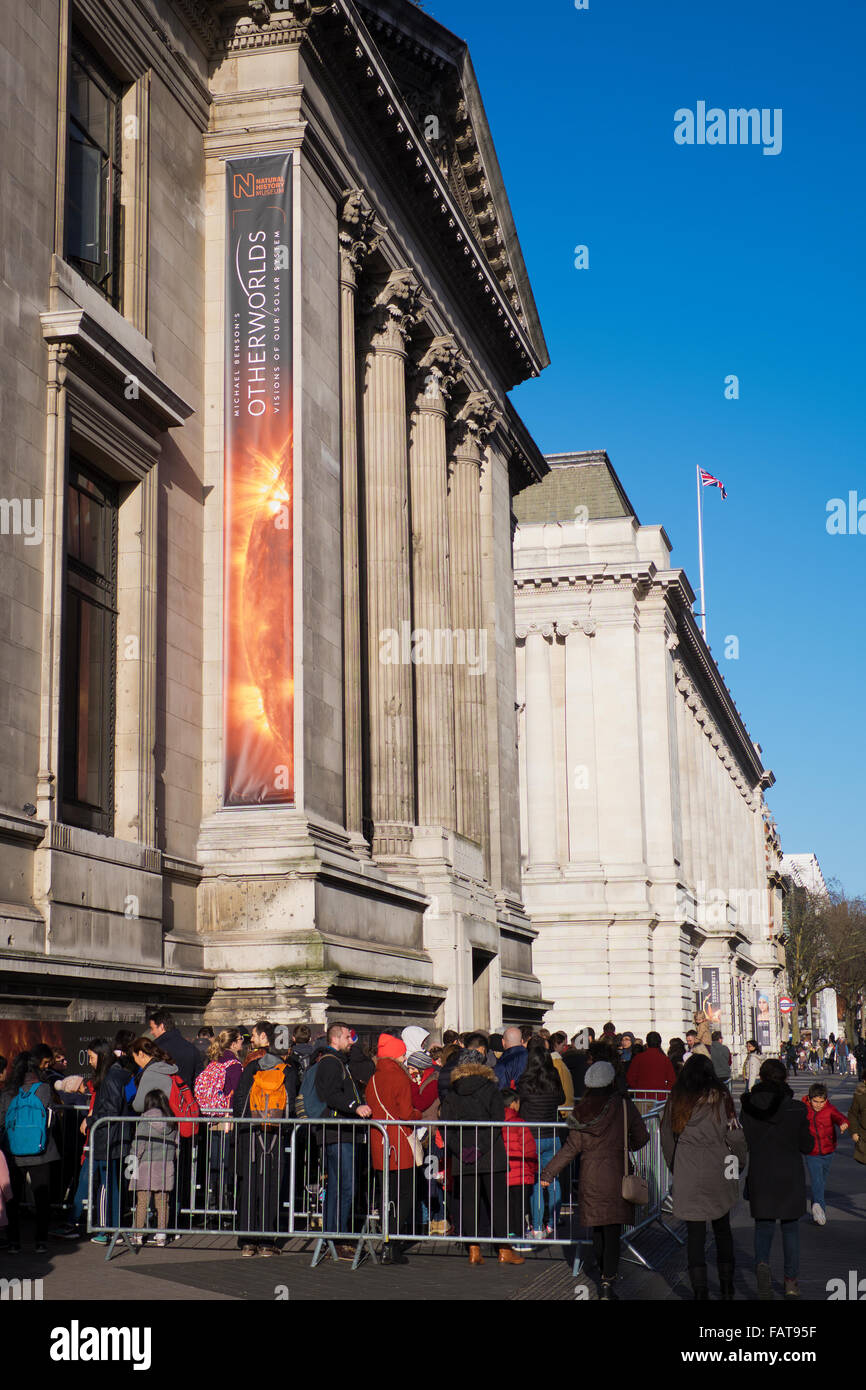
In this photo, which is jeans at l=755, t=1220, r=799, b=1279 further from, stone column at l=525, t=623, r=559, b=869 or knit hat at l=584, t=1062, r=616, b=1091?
stone column at l=525, t=623, r=559, b=869

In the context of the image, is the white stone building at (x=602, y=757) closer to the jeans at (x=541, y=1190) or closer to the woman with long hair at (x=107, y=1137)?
the jeans at (x=541, y=1190)

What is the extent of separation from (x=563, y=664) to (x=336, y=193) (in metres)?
39.2

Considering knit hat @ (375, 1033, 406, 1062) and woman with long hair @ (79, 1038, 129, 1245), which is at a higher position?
knit hat @ (375, 1033, 406, 1062)

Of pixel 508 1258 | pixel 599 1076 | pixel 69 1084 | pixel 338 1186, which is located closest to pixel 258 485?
pixel 69 1084

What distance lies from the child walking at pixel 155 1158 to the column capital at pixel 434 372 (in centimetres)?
2136

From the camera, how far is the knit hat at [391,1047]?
49.0 feet

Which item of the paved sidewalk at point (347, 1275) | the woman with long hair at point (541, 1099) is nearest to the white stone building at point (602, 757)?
the woman with long hair at point (541, 1099)

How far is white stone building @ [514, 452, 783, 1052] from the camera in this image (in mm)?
61094

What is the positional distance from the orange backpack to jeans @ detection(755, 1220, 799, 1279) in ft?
14.1

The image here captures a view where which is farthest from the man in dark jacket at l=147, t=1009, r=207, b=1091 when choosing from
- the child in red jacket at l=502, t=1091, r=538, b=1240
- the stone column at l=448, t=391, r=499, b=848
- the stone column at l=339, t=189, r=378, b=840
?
the stone column at l=448, t=391, r=499, b=848

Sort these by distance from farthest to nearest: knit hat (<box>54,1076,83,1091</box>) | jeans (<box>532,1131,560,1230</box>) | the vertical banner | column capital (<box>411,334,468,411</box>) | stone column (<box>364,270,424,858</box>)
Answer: column capital (<box>411,334,468,411</box>), stone column (<box>364,270,424,858</box>), the vertical banner, knit hat (<box>54,1076,83,1091</box>), jeans (<box>532,1131,560,1230</box>)

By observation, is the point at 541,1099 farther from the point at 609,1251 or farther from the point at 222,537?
the point at 222,537

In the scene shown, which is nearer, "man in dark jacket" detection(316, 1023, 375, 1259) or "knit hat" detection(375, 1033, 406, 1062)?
"man in dark jacket" detection(316, 1023, 375, 1259)
